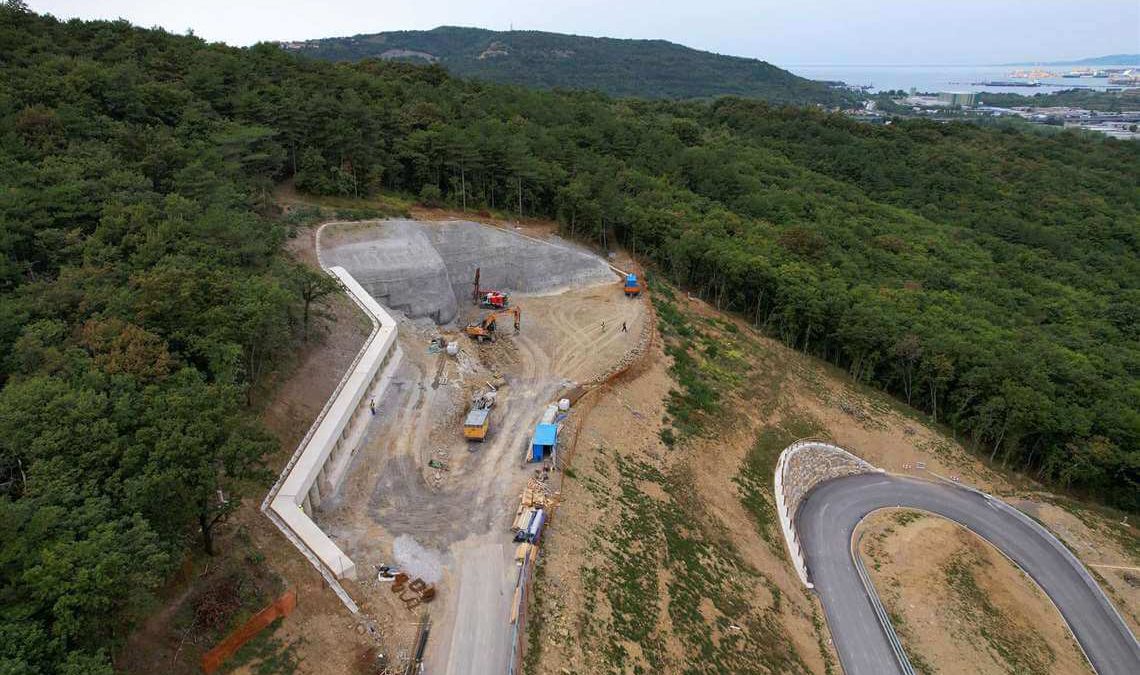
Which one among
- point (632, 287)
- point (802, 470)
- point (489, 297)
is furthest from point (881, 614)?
point (489, 297)

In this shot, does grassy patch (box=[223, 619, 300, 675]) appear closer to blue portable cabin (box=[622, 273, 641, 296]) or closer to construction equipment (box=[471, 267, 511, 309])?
construction equipment (box=[471, 267, 511, 309])

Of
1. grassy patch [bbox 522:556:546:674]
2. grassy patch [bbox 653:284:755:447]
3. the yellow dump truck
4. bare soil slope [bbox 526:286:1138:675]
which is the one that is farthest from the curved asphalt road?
the yellow dump truck

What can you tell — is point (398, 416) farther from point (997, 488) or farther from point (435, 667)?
point (997, 488)

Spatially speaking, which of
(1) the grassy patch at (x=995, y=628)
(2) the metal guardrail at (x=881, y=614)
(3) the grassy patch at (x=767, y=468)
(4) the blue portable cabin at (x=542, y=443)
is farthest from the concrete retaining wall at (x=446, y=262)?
(1) the grassy patch at (x=995, y=628)

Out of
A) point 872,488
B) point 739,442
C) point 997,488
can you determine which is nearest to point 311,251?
point 739,442

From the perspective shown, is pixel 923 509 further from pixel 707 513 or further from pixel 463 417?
pixel 463 417

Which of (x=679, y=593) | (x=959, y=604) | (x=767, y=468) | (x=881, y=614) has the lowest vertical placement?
(x=959, y=604)
